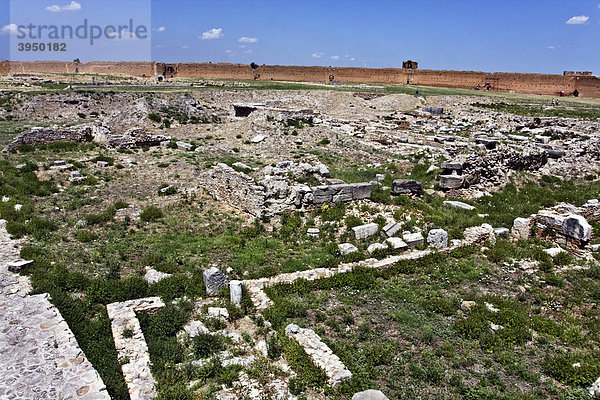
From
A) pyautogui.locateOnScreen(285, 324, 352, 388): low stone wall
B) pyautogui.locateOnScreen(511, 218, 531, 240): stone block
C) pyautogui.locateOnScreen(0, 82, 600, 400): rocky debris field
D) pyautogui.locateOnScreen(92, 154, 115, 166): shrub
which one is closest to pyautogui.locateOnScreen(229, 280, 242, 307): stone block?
pyautogui.locateOnScreen(0, 82, 600, 400): rocky debris field

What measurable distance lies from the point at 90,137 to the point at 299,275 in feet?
68.8

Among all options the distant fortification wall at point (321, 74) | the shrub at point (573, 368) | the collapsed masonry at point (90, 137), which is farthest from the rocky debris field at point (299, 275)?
the distant fortification wall at point (321, 74)

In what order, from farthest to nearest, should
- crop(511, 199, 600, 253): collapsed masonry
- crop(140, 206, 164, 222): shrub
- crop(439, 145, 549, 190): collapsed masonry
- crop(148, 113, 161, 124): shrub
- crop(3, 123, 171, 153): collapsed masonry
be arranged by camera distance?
crop(148, 113, 161, 124): shrub
crop(3, 123, 171, 153): collapsed masonry
crop(439, 145, 549, 190): collapsed masonry
crop(140, 206, 164, 222): shrub
crop(511, 199, 600, 253): collapsed masonry

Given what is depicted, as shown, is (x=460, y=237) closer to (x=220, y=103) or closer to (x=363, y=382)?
(x=363, y=382)

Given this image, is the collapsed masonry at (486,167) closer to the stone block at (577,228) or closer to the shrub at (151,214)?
the stone block at (577,228)

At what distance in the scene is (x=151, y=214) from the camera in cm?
1265

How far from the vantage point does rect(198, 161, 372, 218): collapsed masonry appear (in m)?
13.1

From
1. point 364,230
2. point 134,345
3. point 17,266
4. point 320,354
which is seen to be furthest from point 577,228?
point 17,266

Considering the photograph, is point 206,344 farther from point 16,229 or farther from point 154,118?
point 154,118

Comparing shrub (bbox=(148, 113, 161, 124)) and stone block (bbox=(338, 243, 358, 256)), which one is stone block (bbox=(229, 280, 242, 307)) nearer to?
stone block (bbox=(338, 243, 358, 256))

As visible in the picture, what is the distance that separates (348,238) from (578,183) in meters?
14.1

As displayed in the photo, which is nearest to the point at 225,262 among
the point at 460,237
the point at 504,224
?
the point at 460,237

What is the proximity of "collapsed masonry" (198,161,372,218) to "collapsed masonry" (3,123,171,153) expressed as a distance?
33.9 feet

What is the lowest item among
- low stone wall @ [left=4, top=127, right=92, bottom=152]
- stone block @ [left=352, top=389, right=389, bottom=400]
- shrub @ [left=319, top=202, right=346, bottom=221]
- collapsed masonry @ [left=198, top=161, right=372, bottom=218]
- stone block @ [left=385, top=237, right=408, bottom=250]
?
stone block @ [left=352, top=389, right=389, bottom=400]
